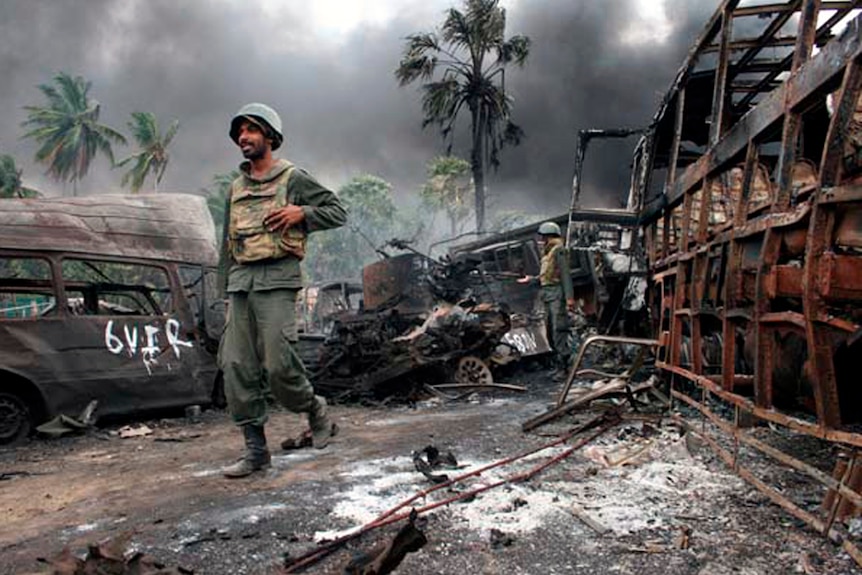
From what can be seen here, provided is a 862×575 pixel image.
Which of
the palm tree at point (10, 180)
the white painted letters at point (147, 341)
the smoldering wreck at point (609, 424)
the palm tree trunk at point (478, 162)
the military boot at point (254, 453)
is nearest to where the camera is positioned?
the smoldering wreck at point (609, 424)

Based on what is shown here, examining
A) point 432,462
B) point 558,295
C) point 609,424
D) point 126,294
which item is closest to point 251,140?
point 432,462

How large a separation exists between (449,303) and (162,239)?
3559 millimetres

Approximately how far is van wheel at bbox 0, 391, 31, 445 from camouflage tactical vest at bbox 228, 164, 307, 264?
2.53 m

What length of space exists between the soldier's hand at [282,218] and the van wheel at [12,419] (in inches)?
112

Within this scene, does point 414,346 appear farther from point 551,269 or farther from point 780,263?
point 780,263

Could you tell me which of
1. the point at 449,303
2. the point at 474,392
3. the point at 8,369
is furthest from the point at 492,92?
the point at 8,369

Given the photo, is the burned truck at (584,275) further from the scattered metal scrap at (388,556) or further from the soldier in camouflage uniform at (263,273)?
the scattered metal scrap at (388,556)

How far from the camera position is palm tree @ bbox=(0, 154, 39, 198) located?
25847mm

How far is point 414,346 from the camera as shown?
21.6 ft

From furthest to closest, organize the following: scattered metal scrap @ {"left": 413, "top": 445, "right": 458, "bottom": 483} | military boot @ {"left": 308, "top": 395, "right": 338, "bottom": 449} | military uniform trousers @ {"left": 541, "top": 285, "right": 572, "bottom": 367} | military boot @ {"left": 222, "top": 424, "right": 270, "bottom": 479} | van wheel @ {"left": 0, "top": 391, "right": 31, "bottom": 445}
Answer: military uniform trousers @ {"left": 541, "top": 285, "right": 572, "bottom": 367}, van wheel @ {"left": 0, "top": 391, "right": 31, "bottom": 445}, military boot @ {"left": 308, "top": 395, "right": 338, "bottom": 449}, military boot @ {"left": 222, "top": 424, "right": 270, "bottom": 479}, scattered metal scrap @ {"left": 413, "top": 445, "right": 458, "bottom": 483}

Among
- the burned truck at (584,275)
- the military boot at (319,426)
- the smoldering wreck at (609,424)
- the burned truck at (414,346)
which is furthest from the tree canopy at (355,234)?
the military boot at (319,426)

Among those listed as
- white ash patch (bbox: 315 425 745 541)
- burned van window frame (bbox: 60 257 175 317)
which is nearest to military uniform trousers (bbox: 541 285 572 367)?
white ash patch (bbox: 315 425 745 541)

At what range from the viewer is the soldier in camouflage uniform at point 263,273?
3088 mm

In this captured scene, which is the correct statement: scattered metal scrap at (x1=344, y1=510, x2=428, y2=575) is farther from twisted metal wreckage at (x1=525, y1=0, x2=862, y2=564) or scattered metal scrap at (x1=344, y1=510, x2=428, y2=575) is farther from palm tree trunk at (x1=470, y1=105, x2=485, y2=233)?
palm tree trunk at (x1=470, y1=105, x2=485, y2=233)
